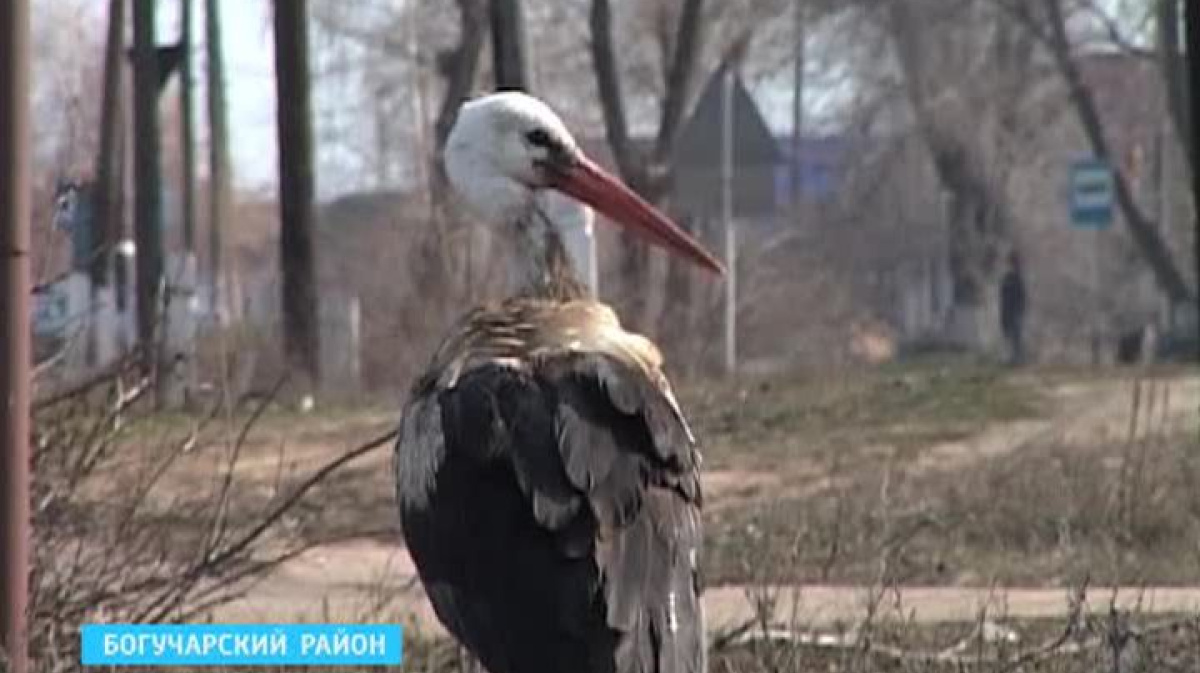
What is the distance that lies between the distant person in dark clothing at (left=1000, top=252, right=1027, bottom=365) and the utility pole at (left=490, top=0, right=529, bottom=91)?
28.0m

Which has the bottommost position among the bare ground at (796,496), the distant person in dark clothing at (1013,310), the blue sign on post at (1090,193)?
the bare ground at (796,496)

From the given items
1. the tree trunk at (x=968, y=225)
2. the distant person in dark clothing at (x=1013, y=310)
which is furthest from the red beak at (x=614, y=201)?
the tree trunk at (x=968, y=225)

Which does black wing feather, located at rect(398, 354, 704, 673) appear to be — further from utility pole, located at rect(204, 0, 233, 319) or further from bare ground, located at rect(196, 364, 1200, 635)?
utility pole, located at rect(204, 0, 233, 319)

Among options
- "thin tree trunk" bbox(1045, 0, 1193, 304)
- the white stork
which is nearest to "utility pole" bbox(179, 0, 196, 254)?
"thin tree trunk" bbox(1045, 0, 1193, 304)

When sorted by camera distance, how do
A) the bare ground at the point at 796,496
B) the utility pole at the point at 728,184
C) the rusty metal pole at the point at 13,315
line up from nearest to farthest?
the rusty metal pole at the point at 13,315
the bare ground at the point at 796,496
the utility pole at the point at 728,184

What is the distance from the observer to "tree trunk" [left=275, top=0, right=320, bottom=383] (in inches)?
1057

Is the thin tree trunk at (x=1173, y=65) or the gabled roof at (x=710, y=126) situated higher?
the thin tree trunk at (x=1173, y=65)

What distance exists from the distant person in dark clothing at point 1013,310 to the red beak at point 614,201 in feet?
114

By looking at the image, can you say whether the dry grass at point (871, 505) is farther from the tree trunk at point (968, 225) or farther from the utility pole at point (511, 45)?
the tree trunk at point (968, 225)

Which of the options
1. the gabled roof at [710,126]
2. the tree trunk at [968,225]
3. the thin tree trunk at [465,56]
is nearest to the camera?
the thin tree trunk at [465,56]

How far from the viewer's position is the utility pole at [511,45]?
13758mm

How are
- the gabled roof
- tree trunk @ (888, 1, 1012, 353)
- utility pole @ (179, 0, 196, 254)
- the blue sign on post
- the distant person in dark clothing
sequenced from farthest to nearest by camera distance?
tree trunk @ (888, 1, 1012, 353) → the distant person in dark clothing → the blue sign on post → the gabled roof → utility pole @ (179, 0, 196, 254)

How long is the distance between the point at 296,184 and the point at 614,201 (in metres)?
22.3

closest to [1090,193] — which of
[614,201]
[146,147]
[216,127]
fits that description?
[216,127]
